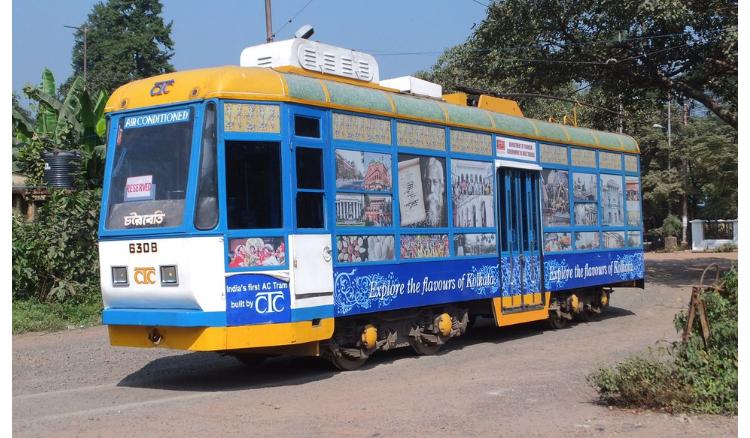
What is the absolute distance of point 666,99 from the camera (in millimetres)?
26781

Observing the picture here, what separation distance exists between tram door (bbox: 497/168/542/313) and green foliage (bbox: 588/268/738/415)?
508 centimetres

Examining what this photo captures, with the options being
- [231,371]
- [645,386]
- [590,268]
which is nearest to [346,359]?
[231,371]

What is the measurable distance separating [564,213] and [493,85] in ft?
44.1

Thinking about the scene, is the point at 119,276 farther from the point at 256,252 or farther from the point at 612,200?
the point at 612,200

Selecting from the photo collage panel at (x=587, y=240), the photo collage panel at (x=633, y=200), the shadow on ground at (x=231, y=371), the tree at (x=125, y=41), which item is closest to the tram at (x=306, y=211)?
the shadow on ground at (x=231, y=371)

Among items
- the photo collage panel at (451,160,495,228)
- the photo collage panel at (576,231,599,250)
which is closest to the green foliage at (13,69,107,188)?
the photo collage panel at (451,160,495,228)

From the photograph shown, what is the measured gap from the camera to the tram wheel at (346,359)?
10461 mm

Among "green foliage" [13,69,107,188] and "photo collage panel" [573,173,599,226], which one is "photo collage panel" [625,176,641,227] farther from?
"green foliage" [13,69,107,188]

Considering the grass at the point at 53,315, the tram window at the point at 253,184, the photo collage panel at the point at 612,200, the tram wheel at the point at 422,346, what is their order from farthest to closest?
1. the photo collage panel at the point at 612,200
2. the grass at the point at 53,315
3. the tram wheel at the point at 422,346
4. the tram window at the point at 253,184

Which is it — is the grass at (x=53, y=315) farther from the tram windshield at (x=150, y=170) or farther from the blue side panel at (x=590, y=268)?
the blue side panel at (x=590, y=268)

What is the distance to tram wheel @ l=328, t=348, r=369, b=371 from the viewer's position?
412 inches

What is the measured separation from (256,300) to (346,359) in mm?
1986

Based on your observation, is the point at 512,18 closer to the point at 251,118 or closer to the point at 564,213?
the point at 564,213

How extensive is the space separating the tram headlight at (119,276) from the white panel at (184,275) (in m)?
0.06
